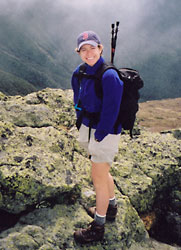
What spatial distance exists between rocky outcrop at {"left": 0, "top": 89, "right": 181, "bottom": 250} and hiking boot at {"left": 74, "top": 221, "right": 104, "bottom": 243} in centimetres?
22

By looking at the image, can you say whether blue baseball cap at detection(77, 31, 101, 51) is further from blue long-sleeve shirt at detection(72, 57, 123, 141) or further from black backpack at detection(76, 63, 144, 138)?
black backpack at detection(76, 63, 144, 138)

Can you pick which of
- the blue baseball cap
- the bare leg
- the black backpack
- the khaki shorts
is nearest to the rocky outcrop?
the bare leg

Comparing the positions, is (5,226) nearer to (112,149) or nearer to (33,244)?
(33,244)

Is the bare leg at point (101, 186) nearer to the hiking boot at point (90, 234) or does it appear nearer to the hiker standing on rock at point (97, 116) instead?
the hiker standing on rock at point (97, 116)

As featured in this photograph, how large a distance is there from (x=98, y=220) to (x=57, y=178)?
1875mm

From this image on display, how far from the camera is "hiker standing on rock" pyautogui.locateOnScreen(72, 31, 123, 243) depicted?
599 centimetres

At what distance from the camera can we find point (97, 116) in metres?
6.75

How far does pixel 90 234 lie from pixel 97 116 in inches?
141

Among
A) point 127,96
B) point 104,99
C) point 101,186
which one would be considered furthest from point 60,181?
point 127,96

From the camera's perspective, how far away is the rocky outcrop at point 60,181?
6762 mm

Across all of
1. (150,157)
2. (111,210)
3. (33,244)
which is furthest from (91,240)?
(150,157)

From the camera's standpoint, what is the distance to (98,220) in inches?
278

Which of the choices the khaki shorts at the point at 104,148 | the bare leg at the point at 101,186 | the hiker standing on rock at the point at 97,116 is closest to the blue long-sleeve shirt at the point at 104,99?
the hiker standing on rock at the point at 97,116

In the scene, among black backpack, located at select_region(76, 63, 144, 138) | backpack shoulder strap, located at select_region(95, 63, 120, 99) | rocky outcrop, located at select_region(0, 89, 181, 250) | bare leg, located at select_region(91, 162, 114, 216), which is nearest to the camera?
backpack shoulder strap, located at select_region(95, 63, 120, 99)
